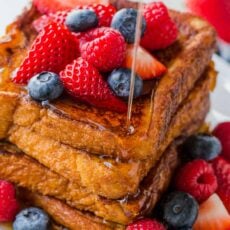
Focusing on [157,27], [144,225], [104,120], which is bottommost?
[144,225]

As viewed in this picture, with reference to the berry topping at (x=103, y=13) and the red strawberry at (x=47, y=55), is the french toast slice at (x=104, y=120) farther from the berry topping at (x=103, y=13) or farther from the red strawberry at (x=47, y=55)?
the berry topping at (x=103, y=13)

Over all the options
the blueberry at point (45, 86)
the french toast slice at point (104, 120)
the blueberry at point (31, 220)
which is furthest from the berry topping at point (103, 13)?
the blueberry at point (31, 220)

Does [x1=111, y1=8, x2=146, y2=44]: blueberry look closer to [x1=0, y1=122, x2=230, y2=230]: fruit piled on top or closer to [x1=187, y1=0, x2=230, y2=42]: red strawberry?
[x1=0, y1=122, x2=230, y2=230]: fruit piled on top

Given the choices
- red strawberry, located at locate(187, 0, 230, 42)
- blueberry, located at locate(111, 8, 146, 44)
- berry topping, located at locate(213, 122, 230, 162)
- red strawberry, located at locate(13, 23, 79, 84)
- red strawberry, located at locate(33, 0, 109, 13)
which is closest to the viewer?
red strawberry, located at locate(13, 23, 79, 84)

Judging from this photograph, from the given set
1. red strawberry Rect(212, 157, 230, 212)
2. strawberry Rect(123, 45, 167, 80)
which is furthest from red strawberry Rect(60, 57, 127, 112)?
red strawberry Rect(212, 157, 230, 212)

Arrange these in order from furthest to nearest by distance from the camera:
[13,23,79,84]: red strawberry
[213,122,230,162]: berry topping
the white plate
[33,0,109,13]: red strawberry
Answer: the white plate
[213,122,230,162]: berry topping
[33,0,109,13]: red strawberry
[13,23,79,84]: red strawberry

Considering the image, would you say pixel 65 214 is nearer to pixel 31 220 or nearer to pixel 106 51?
pixel 31 220

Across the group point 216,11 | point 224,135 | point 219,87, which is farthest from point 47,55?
point 216,11
